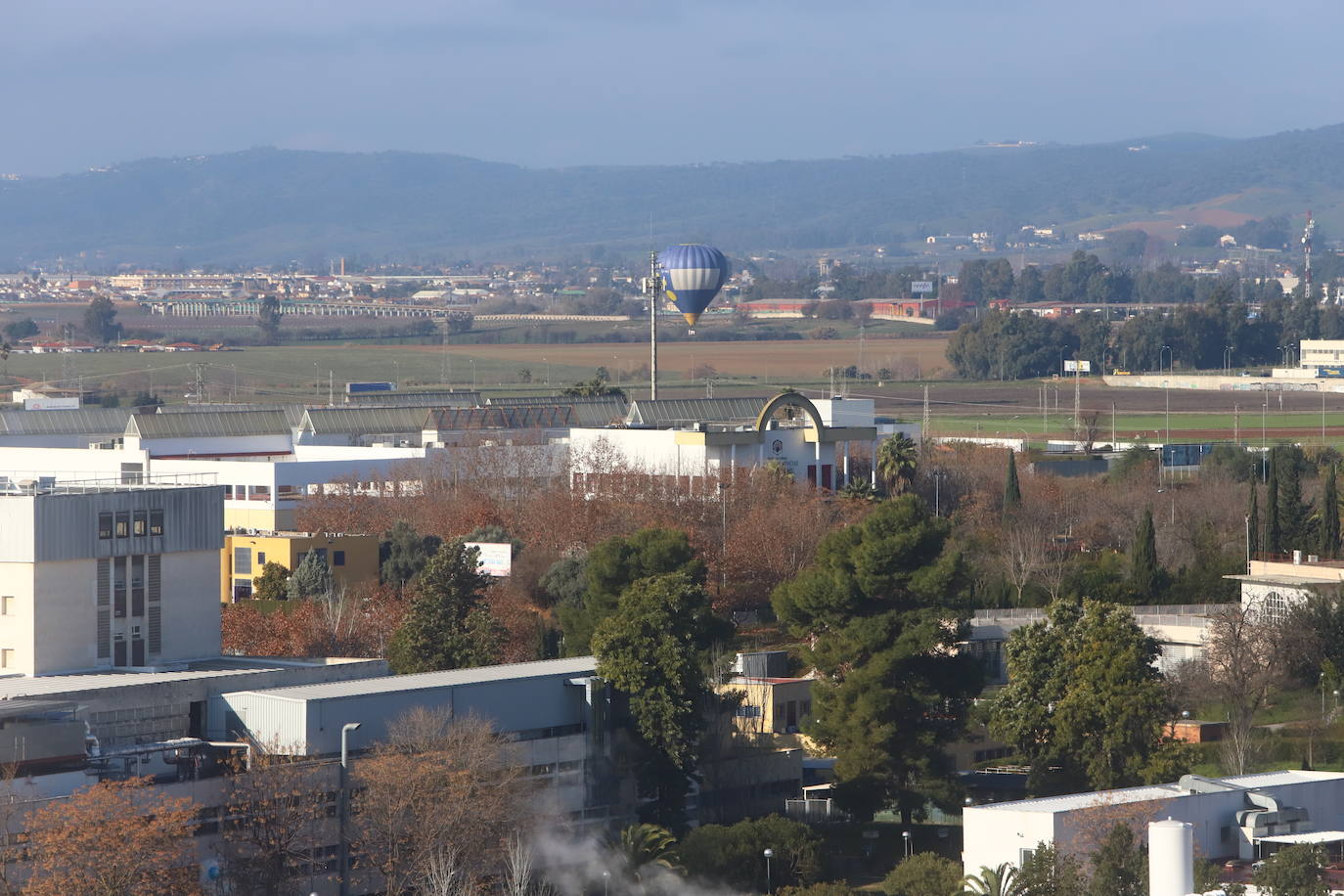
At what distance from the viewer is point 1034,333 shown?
6447 inches

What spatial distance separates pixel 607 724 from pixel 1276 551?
27.5m

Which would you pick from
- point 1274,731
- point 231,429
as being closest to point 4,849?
point 1274,731

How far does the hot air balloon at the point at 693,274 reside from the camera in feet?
414

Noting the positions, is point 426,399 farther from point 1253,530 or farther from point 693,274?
point 1253,530

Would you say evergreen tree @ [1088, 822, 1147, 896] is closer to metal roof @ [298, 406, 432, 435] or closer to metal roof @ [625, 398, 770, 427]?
metal roof @ [625, 398, 770, 427]

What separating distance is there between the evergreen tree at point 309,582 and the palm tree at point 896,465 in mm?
21086

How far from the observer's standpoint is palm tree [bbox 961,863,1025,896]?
2979cm

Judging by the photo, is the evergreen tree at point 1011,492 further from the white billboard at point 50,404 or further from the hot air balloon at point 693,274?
the hot air balloon at point 693,274

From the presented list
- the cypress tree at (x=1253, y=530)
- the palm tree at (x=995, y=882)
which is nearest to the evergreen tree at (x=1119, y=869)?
the palm tree at (x=995, y=882)

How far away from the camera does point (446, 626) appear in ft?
141

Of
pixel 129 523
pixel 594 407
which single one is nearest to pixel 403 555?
pixel 129 523

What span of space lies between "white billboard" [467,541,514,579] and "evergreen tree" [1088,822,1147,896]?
28.8 meters

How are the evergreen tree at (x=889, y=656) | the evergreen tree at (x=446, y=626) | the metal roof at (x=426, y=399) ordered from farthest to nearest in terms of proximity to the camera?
the metal roof at (x=426, y=399) < the evergreen tree at (x=446, y=626) < the evergreen tree at (x=889, y=656)

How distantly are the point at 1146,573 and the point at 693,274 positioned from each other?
2846 inches
